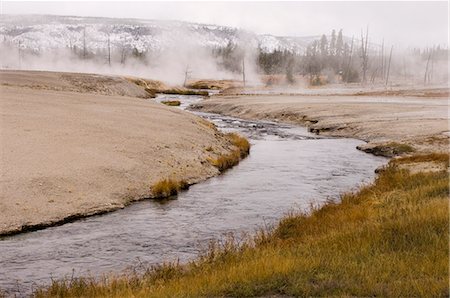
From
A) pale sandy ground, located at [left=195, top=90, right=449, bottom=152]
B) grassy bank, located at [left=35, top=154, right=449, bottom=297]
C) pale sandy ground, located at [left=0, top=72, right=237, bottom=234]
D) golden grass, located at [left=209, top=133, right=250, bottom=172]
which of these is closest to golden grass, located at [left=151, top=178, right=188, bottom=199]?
pale sandy ground, located at [left=0, top=72, right=237, bottom=234]

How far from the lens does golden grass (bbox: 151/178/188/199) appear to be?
19.2 m

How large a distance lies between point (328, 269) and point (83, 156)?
14860 mm

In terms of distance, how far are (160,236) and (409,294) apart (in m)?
8.44

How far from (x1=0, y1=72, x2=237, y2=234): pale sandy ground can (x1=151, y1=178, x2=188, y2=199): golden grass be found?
31 centimetres

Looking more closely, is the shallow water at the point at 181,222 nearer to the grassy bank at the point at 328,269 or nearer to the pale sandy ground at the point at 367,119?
the grassy bank at the point at 328,269

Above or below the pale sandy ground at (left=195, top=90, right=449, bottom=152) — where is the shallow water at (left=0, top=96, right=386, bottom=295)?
below

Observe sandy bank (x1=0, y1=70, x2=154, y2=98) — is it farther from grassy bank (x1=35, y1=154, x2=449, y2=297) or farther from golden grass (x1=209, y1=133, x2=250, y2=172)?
grassy bank (x1=35, y1=154, x2=449, y2=297)

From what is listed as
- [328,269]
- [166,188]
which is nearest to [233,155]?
[166,188]

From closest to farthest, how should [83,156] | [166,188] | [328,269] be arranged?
[328,269]
[166,188]
[83,156]

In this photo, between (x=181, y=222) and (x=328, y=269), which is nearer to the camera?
(x=328, y=269)

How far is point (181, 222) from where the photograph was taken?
15.7 metres

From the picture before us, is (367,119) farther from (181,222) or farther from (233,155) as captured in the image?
(181,222)

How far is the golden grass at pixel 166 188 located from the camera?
19.2m

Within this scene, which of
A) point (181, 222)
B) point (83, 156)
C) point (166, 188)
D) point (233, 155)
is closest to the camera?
point (181, 222)
